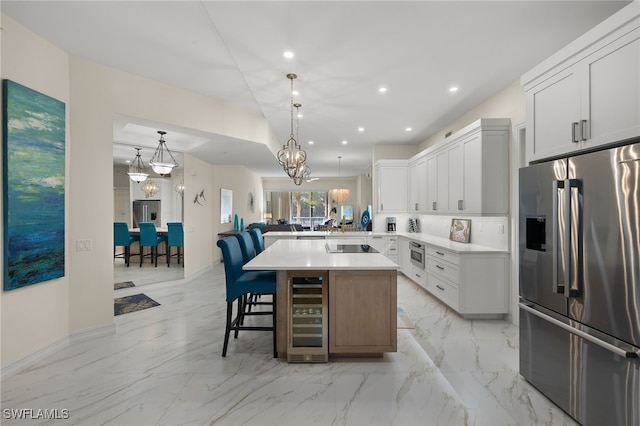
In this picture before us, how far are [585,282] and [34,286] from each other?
4.18 meters

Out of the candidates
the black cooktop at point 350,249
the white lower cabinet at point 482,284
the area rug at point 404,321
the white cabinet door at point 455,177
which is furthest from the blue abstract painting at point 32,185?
the white cabinet door at point 455,177

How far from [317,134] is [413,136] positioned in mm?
1881

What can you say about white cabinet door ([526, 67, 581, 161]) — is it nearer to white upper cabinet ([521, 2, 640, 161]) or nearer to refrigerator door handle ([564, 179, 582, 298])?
white upper cabinet ([521, 2, 640, 161])

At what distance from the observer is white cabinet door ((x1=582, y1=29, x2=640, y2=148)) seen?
1.62m

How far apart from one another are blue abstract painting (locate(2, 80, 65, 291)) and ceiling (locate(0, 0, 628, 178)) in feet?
2.29

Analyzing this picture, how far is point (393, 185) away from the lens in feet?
20.9

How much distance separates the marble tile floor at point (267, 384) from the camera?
1.98 m

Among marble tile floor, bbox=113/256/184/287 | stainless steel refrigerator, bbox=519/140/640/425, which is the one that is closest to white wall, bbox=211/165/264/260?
marble tile floor, bbox=113/256/184/287

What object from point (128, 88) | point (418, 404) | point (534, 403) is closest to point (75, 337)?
point (128, 88)

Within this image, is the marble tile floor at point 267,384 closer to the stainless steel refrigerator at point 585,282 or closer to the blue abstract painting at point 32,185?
the stainless steel refrigerator at point 585,282

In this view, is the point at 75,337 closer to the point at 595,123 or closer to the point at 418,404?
the point at 418,404

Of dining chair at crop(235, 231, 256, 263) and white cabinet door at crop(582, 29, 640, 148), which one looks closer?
white cabinet door at crop(582, 29, 640, 148)

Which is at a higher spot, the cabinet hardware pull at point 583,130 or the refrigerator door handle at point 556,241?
the cabinet hardware pull at point 583,130

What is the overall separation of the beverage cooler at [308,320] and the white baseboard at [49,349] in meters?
2.14
